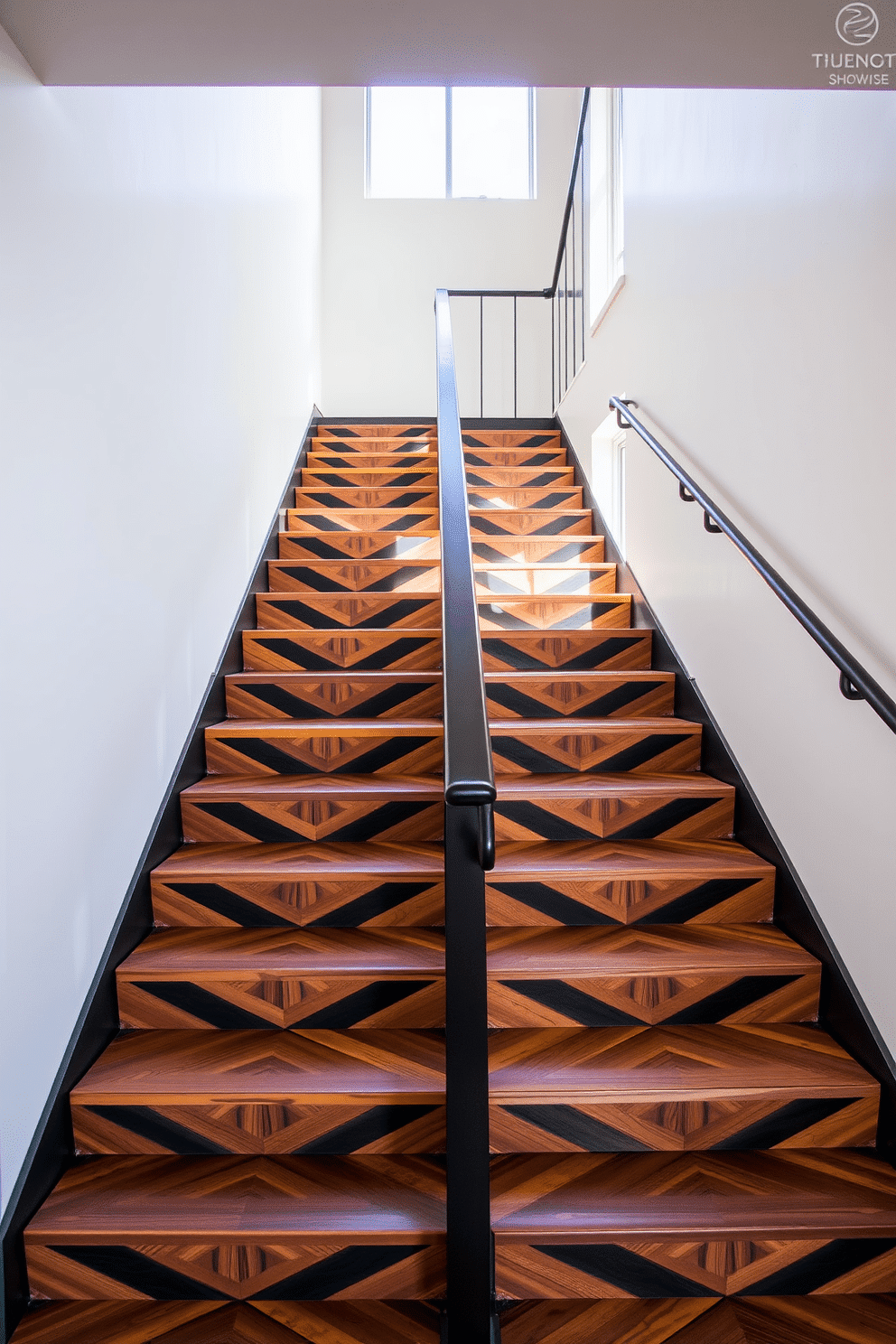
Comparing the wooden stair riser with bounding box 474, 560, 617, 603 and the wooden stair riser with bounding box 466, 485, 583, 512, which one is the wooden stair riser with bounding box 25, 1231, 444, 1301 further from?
the wooden stair riser with bounding box 466, 485, 583, 512

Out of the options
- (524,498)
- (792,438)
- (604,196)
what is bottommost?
(792,438)

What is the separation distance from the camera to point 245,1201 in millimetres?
1782

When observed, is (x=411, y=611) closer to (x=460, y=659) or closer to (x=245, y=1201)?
(x=460, y=659)

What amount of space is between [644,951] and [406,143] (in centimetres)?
665

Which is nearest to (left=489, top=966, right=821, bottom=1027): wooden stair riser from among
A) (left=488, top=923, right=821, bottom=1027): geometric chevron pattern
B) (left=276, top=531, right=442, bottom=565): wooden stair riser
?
(left=488, top=923, right=821, bottom=1027): geometric chevron pattern

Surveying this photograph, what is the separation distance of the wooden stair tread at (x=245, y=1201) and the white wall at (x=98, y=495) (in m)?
0.18

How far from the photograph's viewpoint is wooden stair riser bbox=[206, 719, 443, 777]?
2.86 meters

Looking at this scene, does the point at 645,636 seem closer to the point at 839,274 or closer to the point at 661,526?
the point at 661,526

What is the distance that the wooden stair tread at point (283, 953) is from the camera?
213 cm

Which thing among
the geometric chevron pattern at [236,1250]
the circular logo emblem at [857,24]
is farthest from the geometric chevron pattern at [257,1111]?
the circular logo emblem at [857,24]

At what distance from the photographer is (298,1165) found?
6.26 feet

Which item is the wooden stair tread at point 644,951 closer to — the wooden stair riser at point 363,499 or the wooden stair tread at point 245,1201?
the wooden stair tread at point 245,1201

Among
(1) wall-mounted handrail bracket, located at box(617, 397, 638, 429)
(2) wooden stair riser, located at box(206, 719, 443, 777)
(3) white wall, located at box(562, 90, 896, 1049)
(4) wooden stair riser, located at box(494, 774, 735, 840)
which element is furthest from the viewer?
(1) wall-mounted handrail bracket, located at box(617, 397, 638, 429)

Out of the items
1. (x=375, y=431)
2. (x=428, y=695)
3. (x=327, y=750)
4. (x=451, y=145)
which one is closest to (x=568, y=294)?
(x=375, y=431)
